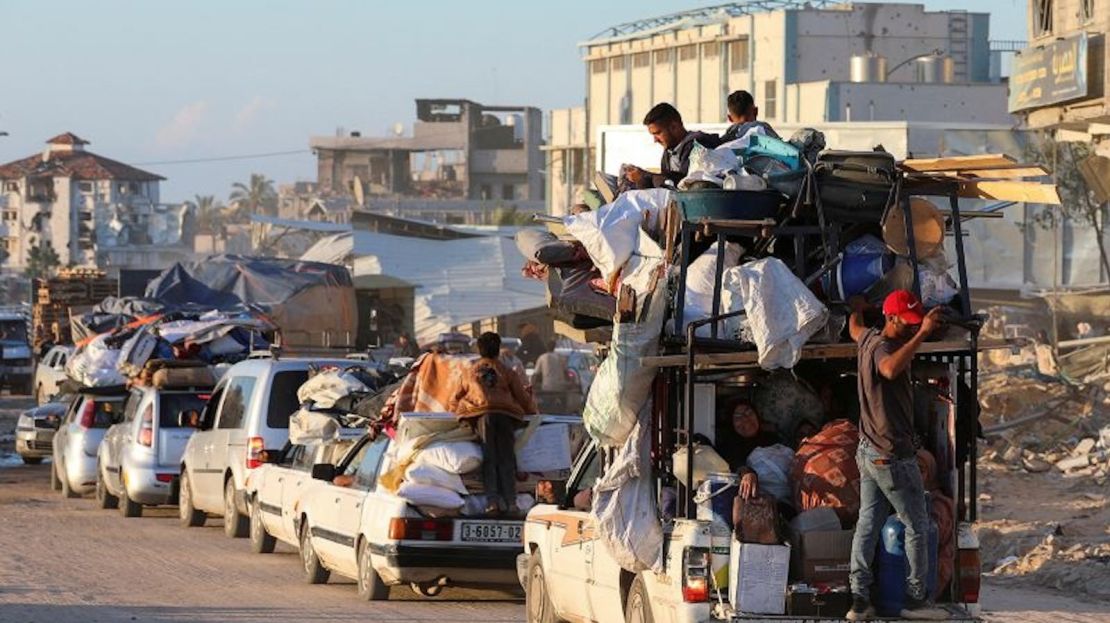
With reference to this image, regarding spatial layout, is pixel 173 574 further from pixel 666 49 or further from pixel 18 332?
pixel 666 49

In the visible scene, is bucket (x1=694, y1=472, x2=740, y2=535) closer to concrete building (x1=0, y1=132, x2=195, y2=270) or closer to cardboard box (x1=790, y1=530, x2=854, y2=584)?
cardboard box (x1=790, y1=530, x2=854, y2=584)

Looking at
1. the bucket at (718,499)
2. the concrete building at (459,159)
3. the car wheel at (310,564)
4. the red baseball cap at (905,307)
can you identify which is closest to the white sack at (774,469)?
the bucket at (718,499)

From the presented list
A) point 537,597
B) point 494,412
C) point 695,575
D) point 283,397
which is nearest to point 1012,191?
point 695,575

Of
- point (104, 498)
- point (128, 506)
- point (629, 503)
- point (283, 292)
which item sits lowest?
point (104, 498)

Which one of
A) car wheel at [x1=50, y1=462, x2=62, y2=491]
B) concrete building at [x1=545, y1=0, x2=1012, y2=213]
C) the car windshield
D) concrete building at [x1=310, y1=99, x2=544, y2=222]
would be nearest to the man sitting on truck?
the car windshield

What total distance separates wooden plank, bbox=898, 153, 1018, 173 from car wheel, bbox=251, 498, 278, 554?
382 inches

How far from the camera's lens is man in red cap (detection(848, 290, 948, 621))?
32.7ft

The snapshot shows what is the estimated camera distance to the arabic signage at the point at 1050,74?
34062 millimetres

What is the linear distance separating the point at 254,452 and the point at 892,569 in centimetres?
1090

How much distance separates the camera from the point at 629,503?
35.7 feet

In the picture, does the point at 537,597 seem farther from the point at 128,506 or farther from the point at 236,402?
the point at 128,506

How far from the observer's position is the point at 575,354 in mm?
39375

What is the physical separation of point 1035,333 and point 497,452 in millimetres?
32558

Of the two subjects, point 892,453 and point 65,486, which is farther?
point 65,486
